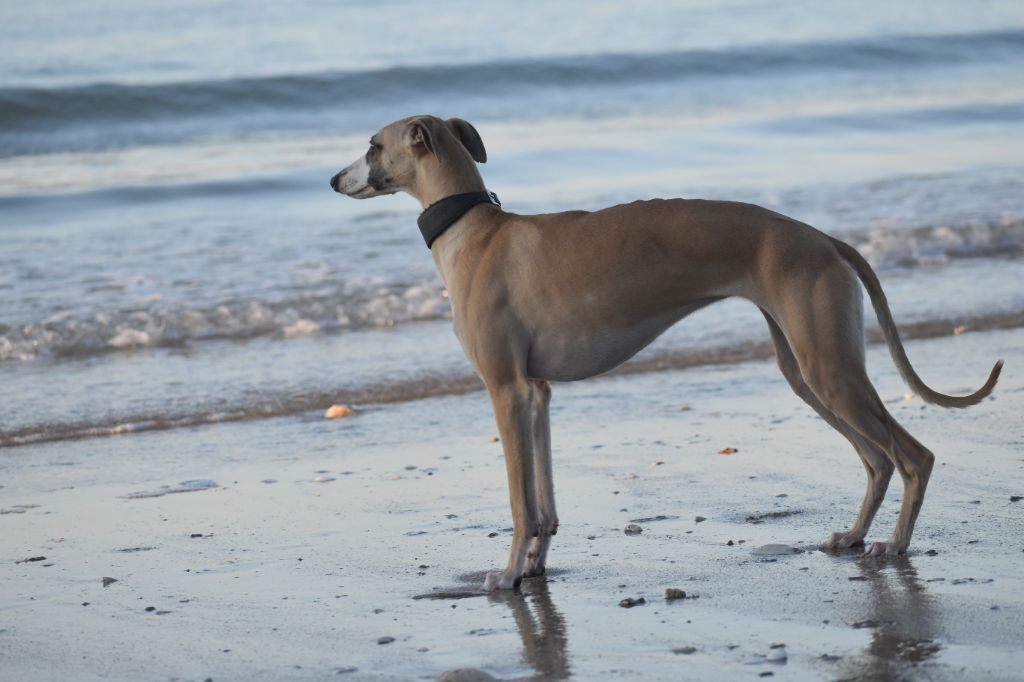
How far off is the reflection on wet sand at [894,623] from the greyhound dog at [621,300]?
217mm

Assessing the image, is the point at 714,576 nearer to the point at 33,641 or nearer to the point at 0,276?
the point at 33,641

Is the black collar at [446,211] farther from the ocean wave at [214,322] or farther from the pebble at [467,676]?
the ocean wave at [214,322]

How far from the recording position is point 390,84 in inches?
1008

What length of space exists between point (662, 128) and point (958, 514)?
16771mm

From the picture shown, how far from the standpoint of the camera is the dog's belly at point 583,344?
5.20 m

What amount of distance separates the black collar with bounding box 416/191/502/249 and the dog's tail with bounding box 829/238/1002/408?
4.36ft

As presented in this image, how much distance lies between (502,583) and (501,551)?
19.0 inches

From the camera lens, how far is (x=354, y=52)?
29453 millimetres

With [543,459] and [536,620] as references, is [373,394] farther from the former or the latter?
[536,620]

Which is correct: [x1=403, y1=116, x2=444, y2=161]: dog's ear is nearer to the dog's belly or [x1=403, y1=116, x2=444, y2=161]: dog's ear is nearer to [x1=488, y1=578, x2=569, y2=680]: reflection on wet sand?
the dog's belly

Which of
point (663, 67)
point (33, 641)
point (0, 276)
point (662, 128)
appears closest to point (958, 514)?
point (33, 641)

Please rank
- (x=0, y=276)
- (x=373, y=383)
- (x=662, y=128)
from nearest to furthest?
(x=373, y=383) < (x=0, y=276) < (x=662, y=128)

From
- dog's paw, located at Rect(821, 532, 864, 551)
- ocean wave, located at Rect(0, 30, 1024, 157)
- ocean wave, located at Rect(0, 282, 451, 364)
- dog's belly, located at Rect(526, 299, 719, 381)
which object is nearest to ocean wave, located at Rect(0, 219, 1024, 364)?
ocean wave, located at Rect(0, 282, 451, 364)

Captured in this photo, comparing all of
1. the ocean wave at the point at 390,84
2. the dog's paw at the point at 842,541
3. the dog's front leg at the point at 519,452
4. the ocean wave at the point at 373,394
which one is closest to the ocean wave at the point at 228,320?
the ocean wave at the point at 373,394
